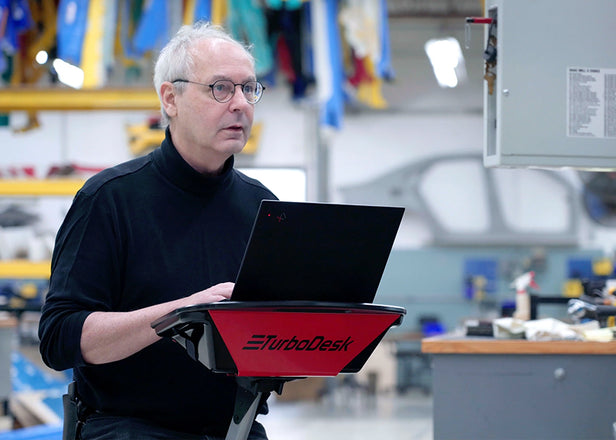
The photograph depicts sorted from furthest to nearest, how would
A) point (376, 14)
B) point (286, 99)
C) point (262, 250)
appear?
point (286, 99), point (376, 14), point (262, 250)

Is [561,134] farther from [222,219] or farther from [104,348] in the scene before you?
[104,348]

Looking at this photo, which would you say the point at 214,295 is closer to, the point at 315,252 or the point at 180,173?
the point at 315,252

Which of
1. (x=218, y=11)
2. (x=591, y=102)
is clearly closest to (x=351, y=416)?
(x=218, y=11)

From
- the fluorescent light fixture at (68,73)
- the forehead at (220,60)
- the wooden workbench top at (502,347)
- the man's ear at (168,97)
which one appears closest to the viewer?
the forehead at (220,60)

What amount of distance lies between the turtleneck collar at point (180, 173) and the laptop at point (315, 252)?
58 centimetres

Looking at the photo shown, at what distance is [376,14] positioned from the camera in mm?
6207

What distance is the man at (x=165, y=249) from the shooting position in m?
1.91

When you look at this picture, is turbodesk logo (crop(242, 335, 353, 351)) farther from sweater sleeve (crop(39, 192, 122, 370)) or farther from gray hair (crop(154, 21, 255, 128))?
gray hair (crop(154, 21, 255, 128))

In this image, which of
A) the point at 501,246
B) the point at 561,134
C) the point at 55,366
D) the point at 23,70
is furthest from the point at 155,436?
the point at 501,246

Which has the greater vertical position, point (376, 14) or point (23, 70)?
point (376, 14)

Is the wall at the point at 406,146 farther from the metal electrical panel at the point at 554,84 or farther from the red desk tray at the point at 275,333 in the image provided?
the red desk tray at the point at 275,333

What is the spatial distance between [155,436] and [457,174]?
885 centimetres

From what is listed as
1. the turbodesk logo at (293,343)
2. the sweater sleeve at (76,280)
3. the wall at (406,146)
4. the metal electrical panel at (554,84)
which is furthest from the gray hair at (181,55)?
the wall at (406,146)

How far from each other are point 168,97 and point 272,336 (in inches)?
31.2
